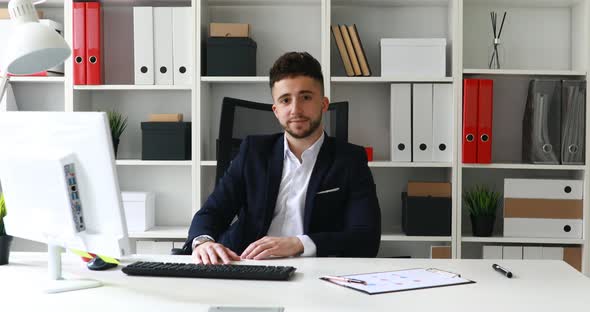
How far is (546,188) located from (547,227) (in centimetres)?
19

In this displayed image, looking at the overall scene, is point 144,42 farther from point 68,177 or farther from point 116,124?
point 68,177

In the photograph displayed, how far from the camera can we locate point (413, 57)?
3320 millimetres

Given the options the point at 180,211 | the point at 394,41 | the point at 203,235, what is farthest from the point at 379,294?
the point at 180,211

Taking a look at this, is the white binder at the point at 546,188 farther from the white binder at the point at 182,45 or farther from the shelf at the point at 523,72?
the white binder at the point at 182,45

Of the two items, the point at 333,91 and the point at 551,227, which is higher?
the point at 333,91

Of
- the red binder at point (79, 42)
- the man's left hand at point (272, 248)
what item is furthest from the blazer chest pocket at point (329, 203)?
the red binder at point (79, 42)

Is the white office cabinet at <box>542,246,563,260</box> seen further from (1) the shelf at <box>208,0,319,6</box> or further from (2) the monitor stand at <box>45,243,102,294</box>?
(2) the monitor stand at <box>45,243,102,294</box>

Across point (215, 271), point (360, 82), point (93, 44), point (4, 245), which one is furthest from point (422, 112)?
point (4, 245)

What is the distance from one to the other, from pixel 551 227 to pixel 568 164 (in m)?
0.32

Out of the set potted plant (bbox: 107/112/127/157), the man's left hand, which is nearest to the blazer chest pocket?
the man's left hand

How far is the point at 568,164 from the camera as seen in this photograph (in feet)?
10.8

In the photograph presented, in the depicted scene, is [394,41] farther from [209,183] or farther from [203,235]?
[203,235]

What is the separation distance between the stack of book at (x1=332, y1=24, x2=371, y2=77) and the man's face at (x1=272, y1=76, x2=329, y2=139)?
119cm

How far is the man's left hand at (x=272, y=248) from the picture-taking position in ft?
5.90
